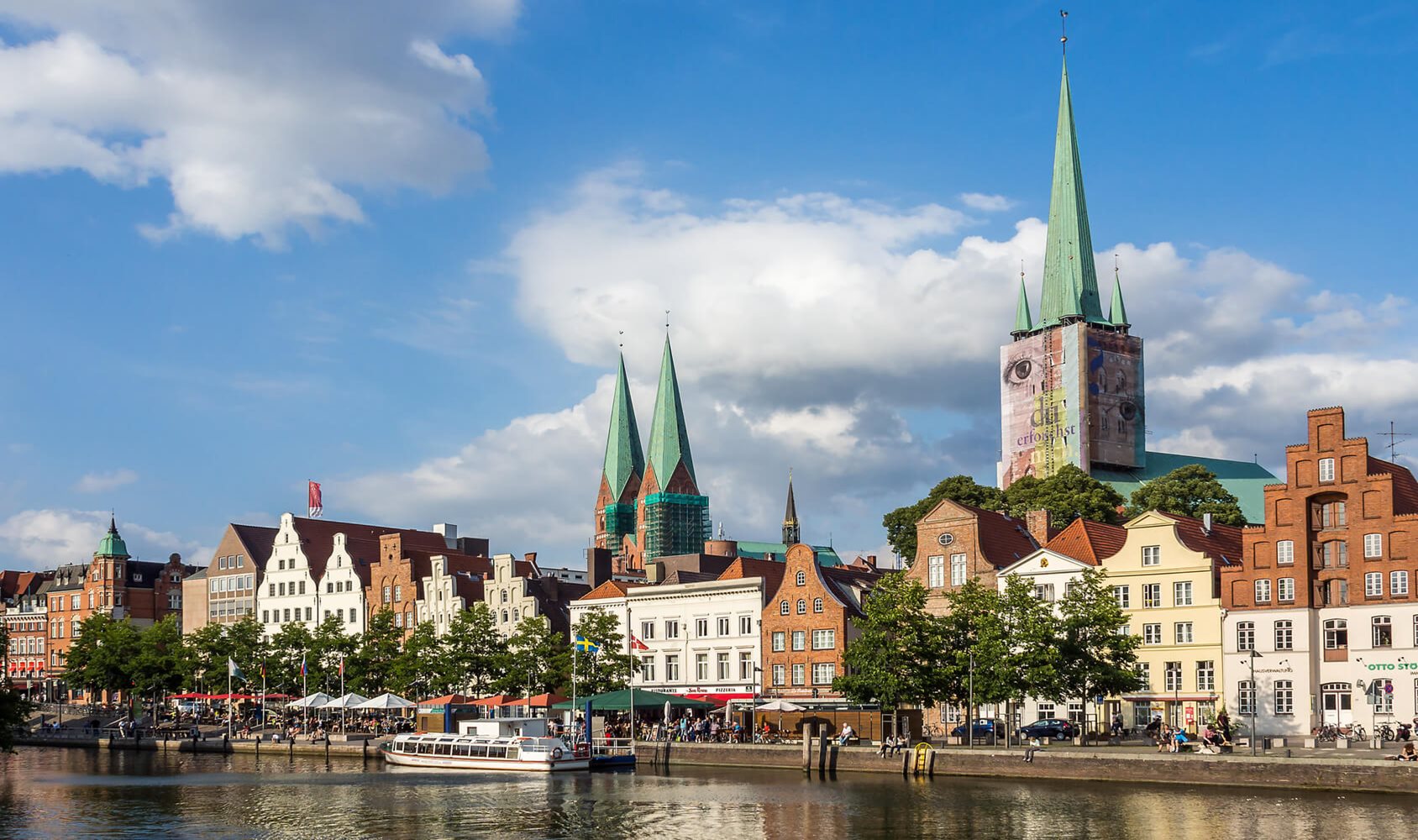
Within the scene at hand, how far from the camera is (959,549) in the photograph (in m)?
91.8

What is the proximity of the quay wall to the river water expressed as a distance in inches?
35.2

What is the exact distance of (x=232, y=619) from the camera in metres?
143

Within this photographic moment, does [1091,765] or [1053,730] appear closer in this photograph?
[1091,765]

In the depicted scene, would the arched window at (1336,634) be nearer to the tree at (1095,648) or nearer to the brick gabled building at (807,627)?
the tree at (1095,648)

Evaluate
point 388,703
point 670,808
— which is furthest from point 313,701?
point 670,808

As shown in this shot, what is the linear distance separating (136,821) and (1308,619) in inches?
2106

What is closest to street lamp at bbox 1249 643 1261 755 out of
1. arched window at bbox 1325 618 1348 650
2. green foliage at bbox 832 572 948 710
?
arched window at bbox 1325 618 1348 650

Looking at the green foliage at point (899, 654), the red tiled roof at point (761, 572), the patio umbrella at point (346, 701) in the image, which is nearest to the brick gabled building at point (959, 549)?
the red tiled roof at point (761, 572)

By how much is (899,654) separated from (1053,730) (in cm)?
855

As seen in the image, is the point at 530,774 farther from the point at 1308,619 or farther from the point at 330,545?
the point at 330,545

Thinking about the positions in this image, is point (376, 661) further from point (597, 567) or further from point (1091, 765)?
point (1091, 765)

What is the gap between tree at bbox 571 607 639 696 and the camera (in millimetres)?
95062

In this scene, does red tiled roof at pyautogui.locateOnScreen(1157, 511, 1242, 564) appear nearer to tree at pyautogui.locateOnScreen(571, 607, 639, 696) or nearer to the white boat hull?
tree at pyautogui.locateOnScreen(571, 607, 639, 696)

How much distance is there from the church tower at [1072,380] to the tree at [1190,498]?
101 ft
